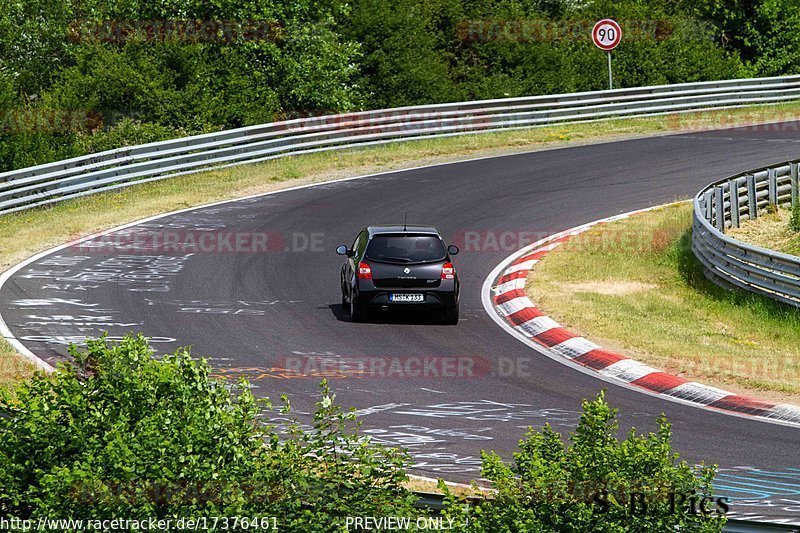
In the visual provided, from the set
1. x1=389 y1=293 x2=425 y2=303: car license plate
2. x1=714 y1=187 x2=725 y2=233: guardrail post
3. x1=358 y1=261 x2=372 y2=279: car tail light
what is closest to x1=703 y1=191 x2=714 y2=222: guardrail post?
x1=714 y1=187 x2=725 y2=233: guardrail post

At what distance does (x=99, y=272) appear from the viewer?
19.9 metres

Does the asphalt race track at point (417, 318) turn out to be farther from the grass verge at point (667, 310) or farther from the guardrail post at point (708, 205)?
the guardrail post at point (708, 205)

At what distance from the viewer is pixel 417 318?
17422 mm

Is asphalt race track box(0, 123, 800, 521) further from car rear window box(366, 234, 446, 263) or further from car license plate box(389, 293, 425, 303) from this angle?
car rear window box(366, 234, 446, 263)

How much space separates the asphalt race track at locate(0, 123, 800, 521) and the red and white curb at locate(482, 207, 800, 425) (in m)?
0.27

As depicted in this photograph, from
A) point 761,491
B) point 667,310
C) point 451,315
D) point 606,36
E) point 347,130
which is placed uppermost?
point 606,36

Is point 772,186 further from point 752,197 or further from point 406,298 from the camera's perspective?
point 406,298

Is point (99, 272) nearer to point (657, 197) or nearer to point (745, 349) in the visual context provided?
point (745, 349)

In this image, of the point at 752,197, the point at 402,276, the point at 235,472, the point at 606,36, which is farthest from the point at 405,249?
the point at 606,36

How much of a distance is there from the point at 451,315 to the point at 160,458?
33.3ft

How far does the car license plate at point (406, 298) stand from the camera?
54.9ft

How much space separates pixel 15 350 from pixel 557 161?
57.9 feet

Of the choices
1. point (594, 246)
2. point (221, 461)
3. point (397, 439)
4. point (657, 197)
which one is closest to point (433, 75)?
point (657, 197)

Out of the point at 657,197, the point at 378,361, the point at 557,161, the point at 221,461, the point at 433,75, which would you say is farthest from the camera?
the point at 433,75
